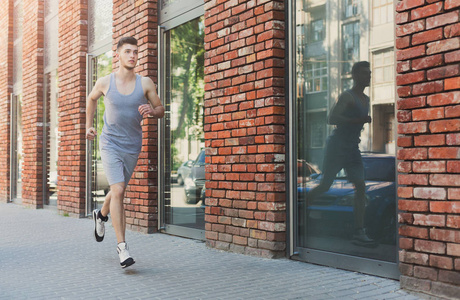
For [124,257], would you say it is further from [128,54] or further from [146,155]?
[146,155]

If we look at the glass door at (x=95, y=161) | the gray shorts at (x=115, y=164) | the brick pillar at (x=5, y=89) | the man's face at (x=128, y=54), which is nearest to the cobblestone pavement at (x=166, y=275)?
the gray shorts at (x=115, y=164)

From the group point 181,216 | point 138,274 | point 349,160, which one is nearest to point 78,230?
point 181,216

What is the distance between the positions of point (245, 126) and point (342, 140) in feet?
3.75

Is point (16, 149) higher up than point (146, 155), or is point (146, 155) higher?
point (16, 149)

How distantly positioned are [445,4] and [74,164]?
26.2 feet

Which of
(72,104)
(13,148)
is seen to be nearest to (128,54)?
(72,104)

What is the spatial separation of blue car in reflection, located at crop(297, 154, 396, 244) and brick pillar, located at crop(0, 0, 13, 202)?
488 inches

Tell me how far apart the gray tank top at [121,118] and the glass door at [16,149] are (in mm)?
10354

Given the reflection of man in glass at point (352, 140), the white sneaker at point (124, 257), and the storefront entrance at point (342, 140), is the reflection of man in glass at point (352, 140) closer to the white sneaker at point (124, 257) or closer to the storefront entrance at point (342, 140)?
the storefront entrance at point (342, 140)

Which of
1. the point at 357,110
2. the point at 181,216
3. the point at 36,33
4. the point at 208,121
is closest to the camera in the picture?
the point at 357,110

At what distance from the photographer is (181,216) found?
7215 millimetres

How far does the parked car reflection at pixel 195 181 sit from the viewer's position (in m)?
6.99

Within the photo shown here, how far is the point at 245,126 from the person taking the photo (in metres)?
5.63

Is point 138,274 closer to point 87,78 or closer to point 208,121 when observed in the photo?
point 208,121
